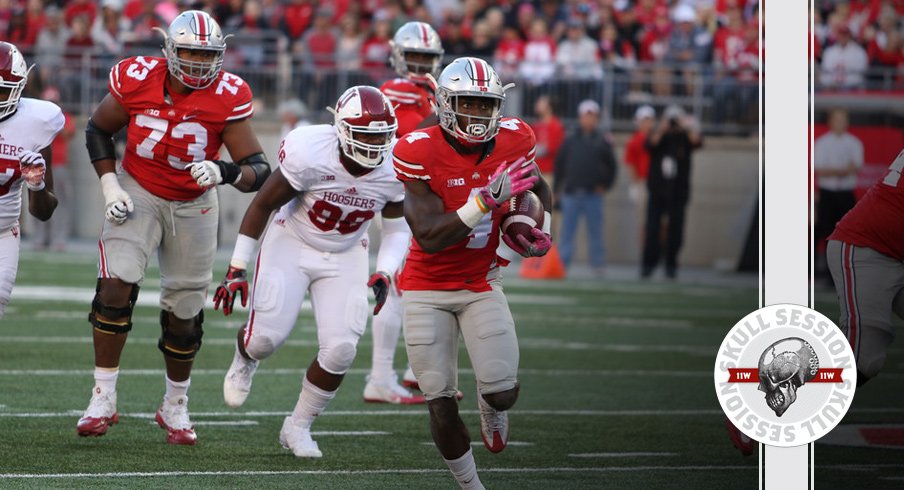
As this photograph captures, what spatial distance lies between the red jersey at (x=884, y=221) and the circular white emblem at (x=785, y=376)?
252cm

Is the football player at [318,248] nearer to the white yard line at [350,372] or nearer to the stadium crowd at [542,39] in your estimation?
the white yard line at [350,372]

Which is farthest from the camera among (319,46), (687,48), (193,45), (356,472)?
(319,46)

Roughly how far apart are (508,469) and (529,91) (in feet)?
36.3

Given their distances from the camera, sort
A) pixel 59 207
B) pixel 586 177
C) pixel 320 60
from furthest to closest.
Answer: pixel 320 60
pixel 59 207
pixel 586 177

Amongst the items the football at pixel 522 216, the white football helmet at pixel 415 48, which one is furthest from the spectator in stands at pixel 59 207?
the football at pixel 522 216

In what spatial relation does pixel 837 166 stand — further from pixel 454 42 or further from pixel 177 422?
pixel 177 422

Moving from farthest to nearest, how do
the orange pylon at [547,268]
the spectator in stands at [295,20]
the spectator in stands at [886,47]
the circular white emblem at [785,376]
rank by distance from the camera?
the spectator in stands at [295,20] → the spectator in stands at [886,47] → the orange pylon at [547,268] → the circular white emblem at [785,376]

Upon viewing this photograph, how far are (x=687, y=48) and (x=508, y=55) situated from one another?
2023 millimetres

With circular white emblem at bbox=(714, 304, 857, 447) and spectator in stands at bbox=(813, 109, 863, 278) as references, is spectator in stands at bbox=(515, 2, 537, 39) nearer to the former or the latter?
spectator in stands at bbox=(813, 109, 863, 278)

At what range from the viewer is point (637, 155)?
16.2 metres

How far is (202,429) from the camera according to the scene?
6.32 meters

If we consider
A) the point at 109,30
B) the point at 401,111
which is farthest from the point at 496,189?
A: the point at 109,30

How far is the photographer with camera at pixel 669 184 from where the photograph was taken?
49.6 feet

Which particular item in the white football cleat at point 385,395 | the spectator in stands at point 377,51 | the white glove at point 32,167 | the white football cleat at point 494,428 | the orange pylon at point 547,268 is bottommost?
the orange pylon at point 547,268
